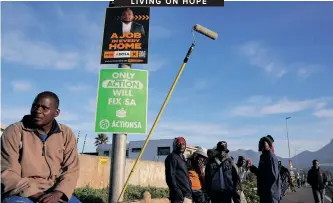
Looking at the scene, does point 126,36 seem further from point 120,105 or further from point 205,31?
point 205,31

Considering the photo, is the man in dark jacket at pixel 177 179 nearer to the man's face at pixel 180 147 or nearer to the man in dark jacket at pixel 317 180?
the man's face at pixel 180 147

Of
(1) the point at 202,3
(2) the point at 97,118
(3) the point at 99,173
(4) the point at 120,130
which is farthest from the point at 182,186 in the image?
(3) the point at 99,173

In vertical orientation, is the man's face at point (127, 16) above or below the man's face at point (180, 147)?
above

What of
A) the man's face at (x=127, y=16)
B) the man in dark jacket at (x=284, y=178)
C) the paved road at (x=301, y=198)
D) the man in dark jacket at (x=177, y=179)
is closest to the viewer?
the man in dark jacket at (x=177, y=179)

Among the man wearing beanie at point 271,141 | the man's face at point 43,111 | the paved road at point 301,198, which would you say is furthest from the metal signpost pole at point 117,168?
the paved road at point 301,198

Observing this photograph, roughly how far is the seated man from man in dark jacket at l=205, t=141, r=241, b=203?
3492 mm

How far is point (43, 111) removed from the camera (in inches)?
99.3

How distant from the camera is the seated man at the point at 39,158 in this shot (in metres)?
2.26

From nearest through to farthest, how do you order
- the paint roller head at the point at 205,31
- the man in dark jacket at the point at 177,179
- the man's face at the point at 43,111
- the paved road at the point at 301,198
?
the man's face at the point at 43,111 → the man in dark jacket at the point at 177,179 → the paint roller head at the point at 205,31 → the paved road at the point at 301,198

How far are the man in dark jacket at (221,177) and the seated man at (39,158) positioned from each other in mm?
3492

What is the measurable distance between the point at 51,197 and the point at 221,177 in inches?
150

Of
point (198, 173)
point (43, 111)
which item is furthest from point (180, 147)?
point (43, 111)

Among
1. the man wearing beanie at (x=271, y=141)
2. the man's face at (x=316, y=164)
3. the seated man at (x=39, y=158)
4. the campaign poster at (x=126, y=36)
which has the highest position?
the campaign poster at (x=126, y=36)

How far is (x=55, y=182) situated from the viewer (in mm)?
2518
